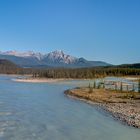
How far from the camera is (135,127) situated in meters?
32.8

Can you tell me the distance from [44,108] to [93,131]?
662 inches

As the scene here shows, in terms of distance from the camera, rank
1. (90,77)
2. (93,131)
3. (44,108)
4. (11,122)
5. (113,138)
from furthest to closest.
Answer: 1. (90,77)
2. (44,108)
3. (11,122)
4. (93,131)
5. (113,138)

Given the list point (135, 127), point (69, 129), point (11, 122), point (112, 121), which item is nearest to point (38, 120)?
point (11, 122)

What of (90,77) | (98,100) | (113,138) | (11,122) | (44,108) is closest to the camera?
(113,138)

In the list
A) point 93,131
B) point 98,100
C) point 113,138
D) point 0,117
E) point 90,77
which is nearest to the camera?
point 113,138

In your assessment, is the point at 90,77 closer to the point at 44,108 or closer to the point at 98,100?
the point at 98,100

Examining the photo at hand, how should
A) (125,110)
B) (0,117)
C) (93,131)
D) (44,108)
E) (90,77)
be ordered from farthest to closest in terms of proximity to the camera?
(90,77) → (44,108) → (125,110) → (0,117) → (93,131)

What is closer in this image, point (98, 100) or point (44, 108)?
point (44, 108)

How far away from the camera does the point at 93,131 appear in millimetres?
30812

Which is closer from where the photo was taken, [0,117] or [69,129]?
[69,129]

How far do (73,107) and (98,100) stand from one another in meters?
9.84

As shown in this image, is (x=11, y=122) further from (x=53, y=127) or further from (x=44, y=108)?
(x=44, y=108)

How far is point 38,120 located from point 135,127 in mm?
10590

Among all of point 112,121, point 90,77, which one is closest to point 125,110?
point 112,121
